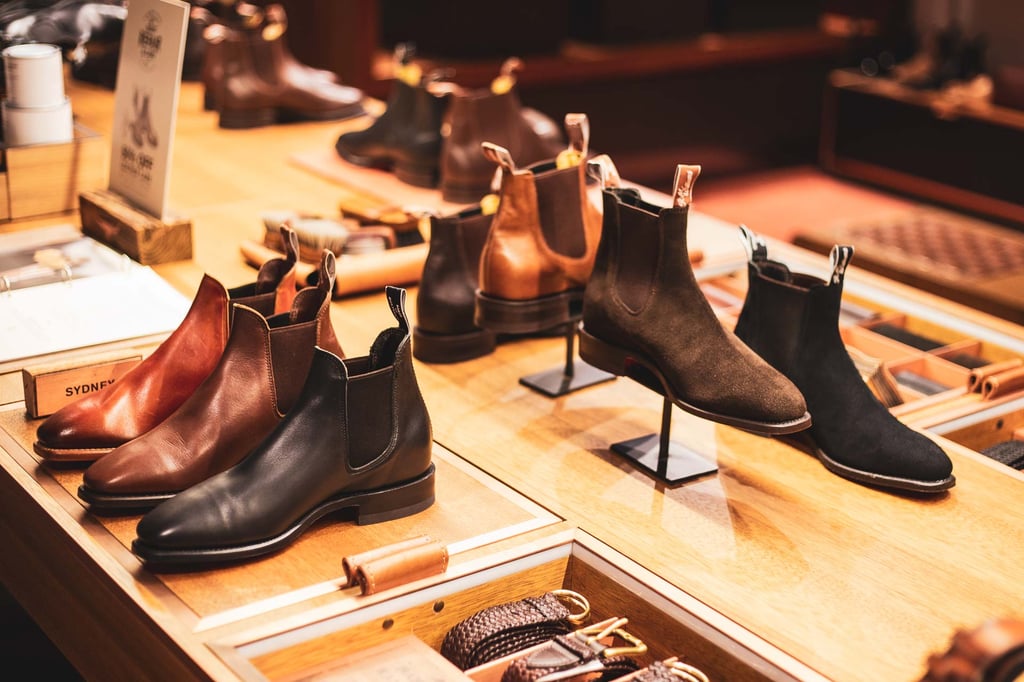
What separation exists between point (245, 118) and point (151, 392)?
73.8 inches

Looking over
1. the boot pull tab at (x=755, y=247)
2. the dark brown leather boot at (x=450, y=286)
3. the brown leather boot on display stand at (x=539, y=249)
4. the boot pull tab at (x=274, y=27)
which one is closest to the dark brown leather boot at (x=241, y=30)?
the boot pull tab at (x=274, y=27)

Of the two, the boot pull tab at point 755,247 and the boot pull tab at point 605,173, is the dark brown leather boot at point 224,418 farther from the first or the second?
the boot pull tab at point 755,247

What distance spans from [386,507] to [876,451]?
0.60 meters

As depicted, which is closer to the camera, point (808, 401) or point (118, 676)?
point (118, 676)

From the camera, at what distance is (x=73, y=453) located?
4.77 feet

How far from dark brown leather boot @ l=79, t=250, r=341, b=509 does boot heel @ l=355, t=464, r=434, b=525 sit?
14cm

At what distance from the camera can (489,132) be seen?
8.35ft

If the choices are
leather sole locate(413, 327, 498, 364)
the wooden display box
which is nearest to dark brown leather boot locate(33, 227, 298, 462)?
leather sole locate(413, 327, 498, 364)

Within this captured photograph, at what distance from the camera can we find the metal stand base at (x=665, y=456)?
152 cm

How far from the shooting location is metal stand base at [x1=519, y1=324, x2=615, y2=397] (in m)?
1.78

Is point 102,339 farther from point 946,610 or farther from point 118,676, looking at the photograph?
point 946,610

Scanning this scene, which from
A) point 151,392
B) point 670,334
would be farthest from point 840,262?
point 151,392

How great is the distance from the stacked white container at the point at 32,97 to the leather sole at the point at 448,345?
3.36 ft

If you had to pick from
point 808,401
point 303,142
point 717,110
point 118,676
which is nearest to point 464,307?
point 808,401
